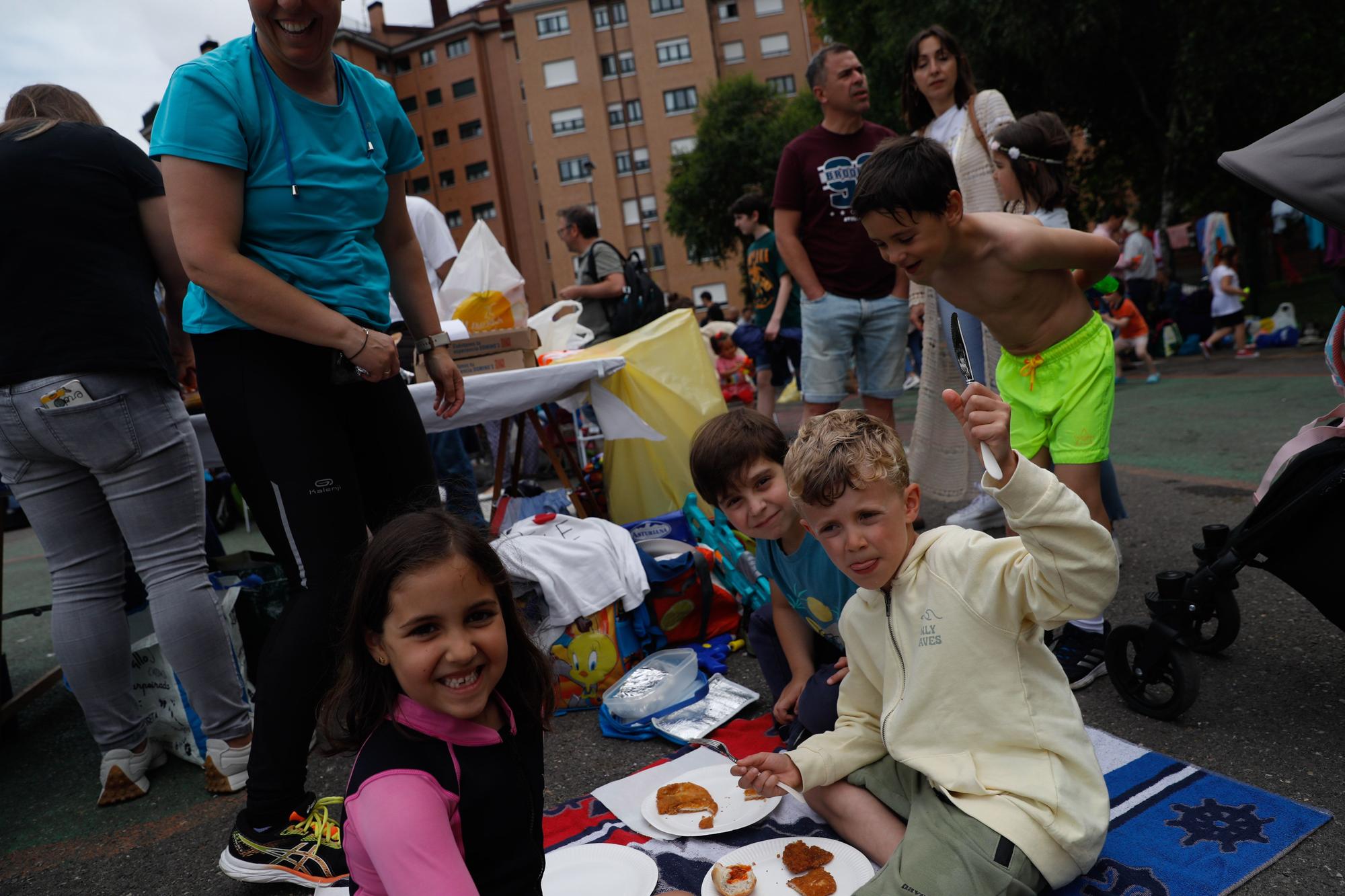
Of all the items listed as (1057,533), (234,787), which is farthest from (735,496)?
(234,787)

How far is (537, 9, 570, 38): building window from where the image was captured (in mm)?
45312

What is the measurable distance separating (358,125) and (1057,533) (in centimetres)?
182

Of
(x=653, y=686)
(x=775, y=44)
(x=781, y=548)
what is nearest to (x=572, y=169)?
(x=775, y=44)

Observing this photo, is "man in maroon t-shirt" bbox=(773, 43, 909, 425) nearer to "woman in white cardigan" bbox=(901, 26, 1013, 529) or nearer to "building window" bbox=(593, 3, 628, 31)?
A: "woman in white cardigan" bbox=(901, 26, 1013, 529)

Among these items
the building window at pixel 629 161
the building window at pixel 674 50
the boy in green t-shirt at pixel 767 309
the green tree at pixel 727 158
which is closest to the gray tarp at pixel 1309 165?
the boy in green t-shirt at pixel 767 309

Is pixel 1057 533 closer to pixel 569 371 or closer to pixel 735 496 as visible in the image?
pixel 735 496

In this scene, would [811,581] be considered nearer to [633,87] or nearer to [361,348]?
A: [361,348]

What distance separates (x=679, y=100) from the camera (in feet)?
147

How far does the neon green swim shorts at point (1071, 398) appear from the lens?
8.36ft

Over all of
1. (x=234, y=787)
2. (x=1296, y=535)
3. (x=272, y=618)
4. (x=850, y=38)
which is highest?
(x=850, y=38)

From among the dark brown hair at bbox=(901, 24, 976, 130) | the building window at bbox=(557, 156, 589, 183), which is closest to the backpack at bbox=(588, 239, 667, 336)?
the dark brown hair at bbox=(901, 24, 976, 130)

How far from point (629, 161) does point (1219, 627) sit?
45508mm

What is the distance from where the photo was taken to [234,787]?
2.62 metres

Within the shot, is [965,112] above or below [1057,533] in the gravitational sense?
above
